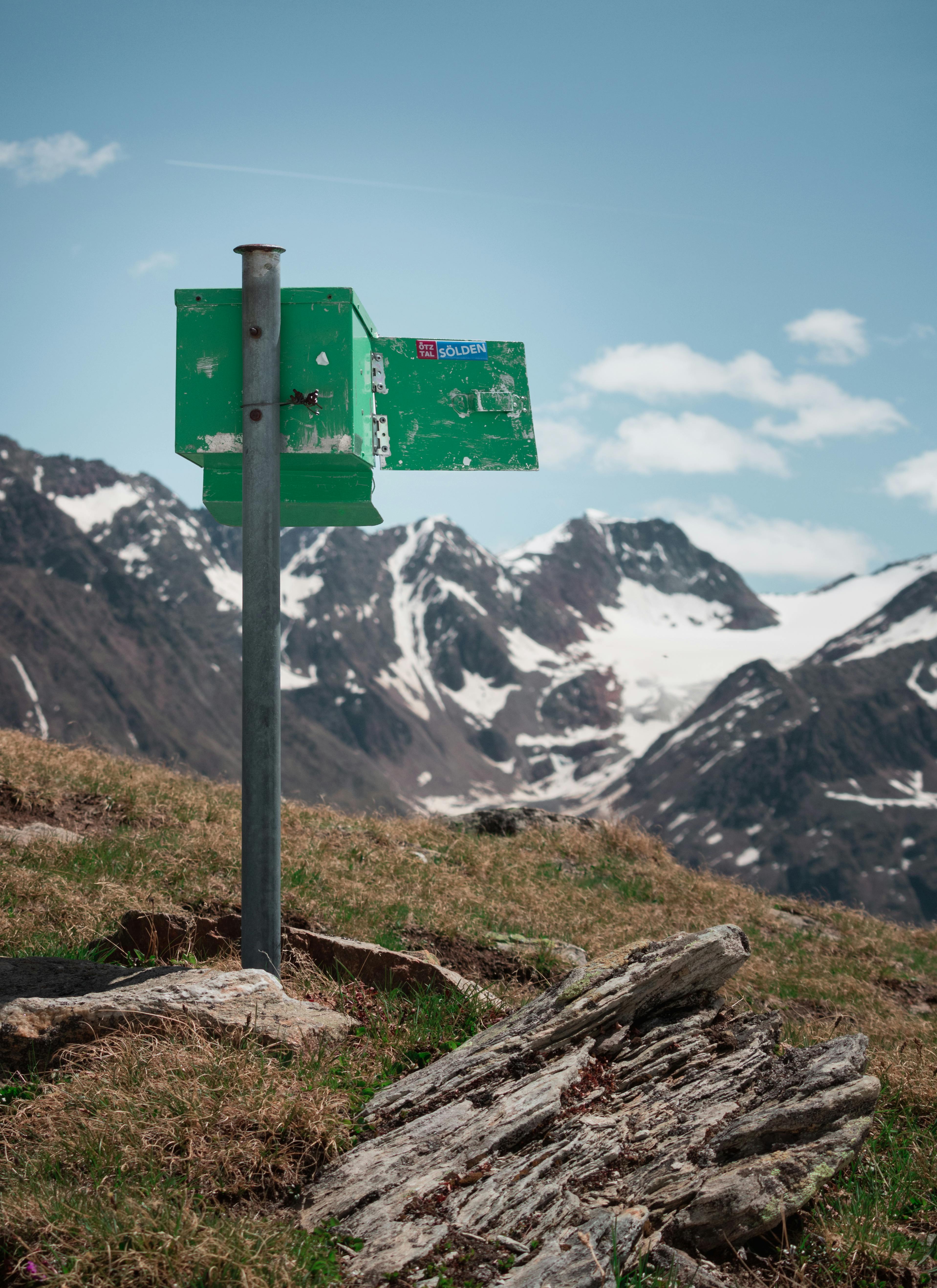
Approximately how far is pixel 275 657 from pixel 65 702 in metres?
167

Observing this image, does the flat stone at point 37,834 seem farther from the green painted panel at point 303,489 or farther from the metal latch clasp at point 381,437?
the metal latch clasp at point 381,437

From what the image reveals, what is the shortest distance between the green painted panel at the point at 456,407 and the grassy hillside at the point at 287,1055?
10.5 feet

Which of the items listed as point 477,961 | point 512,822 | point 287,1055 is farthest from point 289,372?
point 512,822

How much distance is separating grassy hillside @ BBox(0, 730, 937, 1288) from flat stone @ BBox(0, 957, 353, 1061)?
108mm

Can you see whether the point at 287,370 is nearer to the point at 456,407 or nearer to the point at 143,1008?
the point at 456,407

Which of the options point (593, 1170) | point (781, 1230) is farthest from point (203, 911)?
point (781, 1230)

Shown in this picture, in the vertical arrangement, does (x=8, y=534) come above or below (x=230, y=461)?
above

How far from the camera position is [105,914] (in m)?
6.72

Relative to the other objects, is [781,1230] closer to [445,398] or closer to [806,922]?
[445,398]

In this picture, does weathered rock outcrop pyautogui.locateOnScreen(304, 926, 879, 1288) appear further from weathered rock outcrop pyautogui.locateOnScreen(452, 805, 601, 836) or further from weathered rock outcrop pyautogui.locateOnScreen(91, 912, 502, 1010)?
weathered rock outcrop pyautogui.locateOnScreen(452, 805, 601, 836)

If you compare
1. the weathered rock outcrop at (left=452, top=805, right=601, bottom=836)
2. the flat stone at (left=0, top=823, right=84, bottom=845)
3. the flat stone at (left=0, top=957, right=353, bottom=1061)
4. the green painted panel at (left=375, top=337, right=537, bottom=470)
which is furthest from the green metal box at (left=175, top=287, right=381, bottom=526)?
the weathered rock outcrop at (left=452, top=805, right=601, bottom=836)

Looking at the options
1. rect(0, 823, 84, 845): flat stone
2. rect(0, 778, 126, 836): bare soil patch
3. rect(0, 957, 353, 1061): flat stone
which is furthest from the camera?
rect(0, 778, 126, 836): bare soil patch

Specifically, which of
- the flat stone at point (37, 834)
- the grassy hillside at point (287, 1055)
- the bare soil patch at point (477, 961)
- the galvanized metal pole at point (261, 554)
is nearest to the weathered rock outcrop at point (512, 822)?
the grassy hillside at point (287, 1055)

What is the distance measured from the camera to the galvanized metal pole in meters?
5.06
